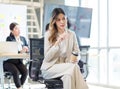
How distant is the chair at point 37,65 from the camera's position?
2854mm

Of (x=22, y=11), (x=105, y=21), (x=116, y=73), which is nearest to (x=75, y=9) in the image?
(x=105, y=21)

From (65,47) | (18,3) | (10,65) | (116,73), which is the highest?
(18,3)

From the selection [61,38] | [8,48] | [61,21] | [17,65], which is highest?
[61,21]

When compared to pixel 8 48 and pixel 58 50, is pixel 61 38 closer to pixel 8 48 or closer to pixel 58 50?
pixel 58 50

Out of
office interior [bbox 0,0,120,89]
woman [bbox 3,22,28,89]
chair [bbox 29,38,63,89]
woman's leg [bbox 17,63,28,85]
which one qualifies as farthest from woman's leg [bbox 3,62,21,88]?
office interior [bbox 0,0,120,89]

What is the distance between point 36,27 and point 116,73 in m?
2.74

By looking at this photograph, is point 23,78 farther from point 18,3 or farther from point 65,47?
point 18,3

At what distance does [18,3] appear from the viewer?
6965 millimetres

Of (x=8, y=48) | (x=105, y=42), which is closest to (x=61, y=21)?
(x=8, y=48)

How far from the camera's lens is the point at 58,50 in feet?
9.28

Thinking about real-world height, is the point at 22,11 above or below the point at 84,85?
above

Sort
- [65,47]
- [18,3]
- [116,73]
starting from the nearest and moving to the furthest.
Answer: [65,47] < [116,73] < [18,3]

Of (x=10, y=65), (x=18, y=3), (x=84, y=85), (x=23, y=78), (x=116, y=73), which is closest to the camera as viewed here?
(x=84, y=85)

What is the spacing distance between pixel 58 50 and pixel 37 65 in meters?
0.51
